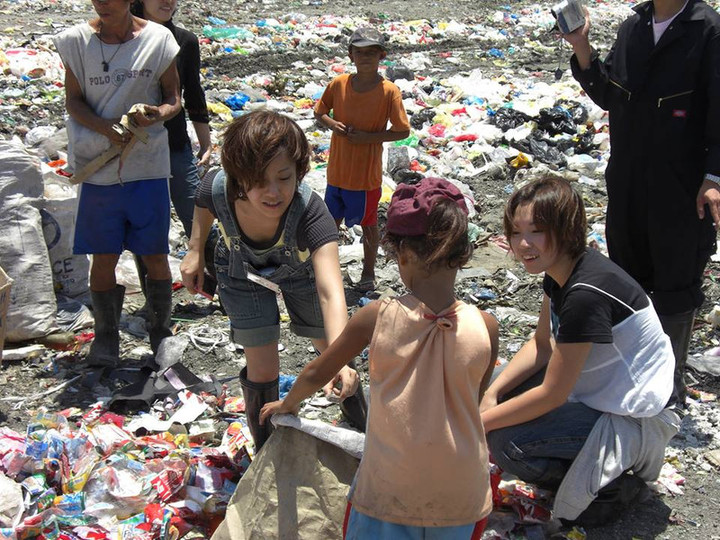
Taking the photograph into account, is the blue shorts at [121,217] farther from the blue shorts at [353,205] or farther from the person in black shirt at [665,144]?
the person in black shirt at [665,144]

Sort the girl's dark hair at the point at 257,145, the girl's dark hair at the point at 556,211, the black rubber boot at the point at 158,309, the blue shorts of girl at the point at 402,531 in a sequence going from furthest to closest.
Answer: the black rubber boot at the point at 158,309 < the girl's dark hair at the point at 556,211 < the girl's dark hair at the point at 257,145 < the blue shorts of girl at the point at 402,531

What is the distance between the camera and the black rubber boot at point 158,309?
14.8 feet

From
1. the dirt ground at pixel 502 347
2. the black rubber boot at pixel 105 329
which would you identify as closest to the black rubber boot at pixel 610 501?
the dirt ground at pixel 502 347

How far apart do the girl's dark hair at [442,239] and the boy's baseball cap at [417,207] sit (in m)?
0.01

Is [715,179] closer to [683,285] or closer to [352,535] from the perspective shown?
[683,285]

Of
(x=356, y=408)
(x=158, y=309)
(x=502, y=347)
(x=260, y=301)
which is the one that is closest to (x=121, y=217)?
(x=158, y=309)

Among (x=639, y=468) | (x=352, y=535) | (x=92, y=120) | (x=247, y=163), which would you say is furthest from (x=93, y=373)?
(x=639, y=468)

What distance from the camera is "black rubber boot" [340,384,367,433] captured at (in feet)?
12.0

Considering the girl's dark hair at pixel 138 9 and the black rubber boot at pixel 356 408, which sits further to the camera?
the girl's dark hair at pixel 138 9

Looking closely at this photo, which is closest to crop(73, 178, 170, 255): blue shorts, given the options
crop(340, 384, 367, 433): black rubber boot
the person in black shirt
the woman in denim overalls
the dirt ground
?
the dirt ground

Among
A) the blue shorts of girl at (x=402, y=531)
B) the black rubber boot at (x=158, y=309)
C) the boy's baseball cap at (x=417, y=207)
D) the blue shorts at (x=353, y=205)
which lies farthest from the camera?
the blue shorts at (x=353, y=205)

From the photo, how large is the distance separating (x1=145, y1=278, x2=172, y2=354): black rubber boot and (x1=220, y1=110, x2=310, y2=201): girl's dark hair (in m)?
1.79

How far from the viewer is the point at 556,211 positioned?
2889 millimetres

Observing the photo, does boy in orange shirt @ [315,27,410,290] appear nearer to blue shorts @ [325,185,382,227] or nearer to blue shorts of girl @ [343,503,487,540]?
blue shorts @ [325,185,382,227]
